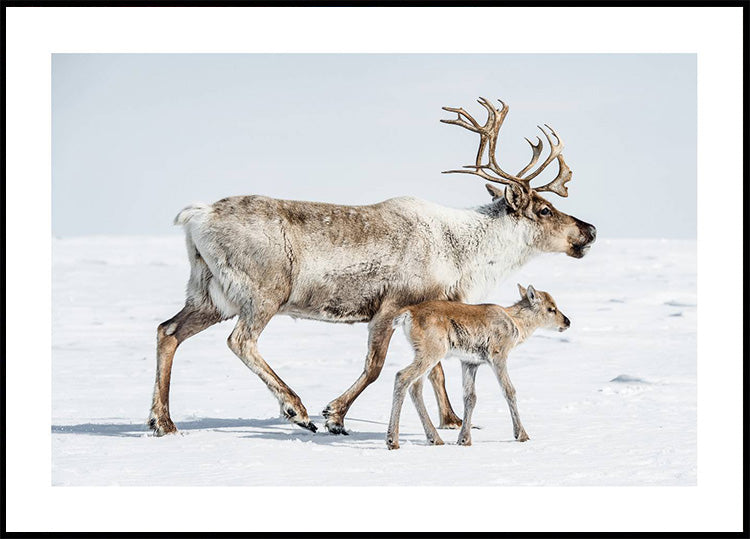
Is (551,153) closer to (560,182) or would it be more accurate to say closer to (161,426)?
(560,182)

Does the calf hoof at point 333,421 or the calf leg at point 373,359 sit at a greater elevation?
the calf leg at point 373,359

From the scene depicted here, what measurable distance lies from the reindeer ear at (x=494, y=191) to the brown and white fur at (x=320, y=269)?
0.60 metres

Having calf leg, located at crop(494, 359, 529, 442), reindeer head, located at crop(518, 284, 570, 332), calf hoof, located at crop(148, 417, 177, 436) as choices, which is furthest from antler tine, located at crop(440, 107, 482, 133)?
calf hoof, located at crop(148, 417, 177, 436)

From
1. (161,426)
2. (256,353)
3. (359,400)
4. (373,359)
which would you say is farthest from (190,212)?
(359,400)

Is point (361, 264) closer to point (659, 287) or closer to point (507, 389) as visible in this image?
point (507, 389)

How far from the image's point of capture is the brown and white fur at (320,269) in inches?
378

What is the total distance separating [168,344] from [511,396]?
10.3ft

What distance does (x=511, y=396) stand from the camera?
914 centimetres

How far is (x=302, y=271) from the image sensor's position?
9.73 meters

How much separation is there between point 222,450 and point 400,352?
786cm

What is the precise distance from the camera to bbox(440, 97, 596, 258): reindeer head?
10641 mm

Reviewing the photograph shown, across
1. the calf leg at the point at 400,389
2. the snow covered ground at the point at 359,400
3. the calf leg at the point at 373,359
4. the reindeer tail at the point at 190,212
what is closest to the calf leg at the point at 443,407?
the snow covered ground at the point at 359,400

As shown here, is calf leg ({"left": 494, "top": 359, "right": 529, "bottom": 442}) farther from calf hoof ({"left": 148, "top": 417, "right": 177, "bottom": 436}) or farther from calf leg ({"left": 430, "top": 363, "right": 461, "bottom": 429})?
calf hoof ({"left": 148, "top": 417, "right": 177, "bottom": 436})

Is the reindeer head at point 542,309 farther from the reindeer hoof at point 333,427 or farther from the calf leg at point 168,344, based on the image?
the calf leg at point 168,344
